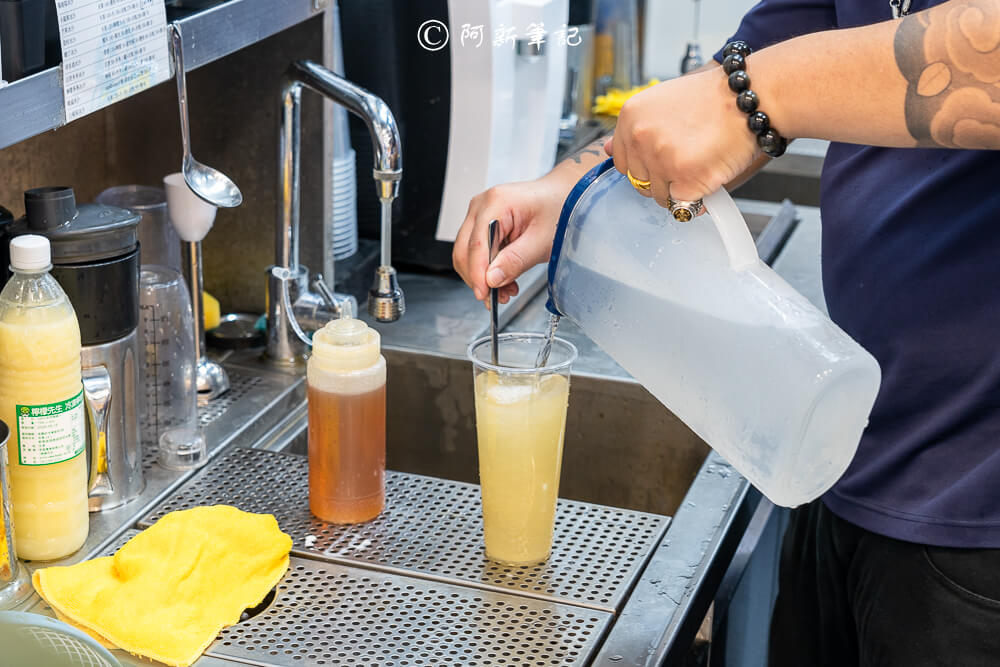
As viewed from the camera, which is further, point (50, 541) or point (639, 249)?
point (50, 541)

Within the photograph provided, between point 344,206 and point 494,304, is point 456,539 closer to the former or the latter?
point 494,304

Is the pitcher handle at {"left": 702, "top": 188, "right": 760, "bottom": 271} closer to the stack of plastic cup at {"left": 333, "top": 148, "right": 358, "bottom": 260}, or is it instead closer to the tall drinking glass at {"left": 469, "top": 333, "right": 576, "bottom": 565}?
the tall drinking glass at {"left": 469, "top": 333, "right": 576, "bottom": 565}

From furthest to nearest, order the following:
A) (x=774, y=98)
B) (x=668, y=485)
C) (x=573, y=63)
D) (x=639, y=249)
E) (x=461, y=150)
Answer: (x=573, y=63) → (x=461, y=150) → (x=668, y=485) → (x=639, y=249) → (x=774, y=98)

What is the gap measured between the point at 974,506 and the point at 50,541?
89 centimetres

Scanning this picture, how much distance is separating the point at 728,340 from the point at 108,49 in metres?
0.65

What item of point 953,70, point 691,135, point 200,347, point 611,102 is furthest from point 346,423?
point 611,102

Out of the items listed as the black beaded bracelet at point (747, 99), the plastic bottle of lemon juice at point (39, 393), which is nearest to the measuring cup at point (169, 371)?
the plastic bottle of lemon juice at point (39, 393)

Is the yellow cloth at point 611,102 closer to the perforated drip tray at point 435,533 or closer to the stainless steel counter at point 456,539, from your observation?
the stainless steel counter at point 456,539

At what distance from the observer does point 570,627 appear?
1.17 metres

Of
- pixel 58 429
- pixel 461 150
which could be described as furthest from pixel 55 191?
pixel 461 150

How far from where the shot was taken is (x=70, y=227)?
1.21m

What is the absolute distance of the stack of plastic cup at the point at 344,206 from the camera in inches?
76.2

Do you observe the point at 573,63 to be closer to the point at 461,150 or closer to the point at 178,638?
the point at 461,150

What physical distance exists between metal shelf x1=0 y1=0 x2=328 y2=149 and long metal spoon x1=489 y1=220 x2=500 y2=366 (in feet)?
1.20
